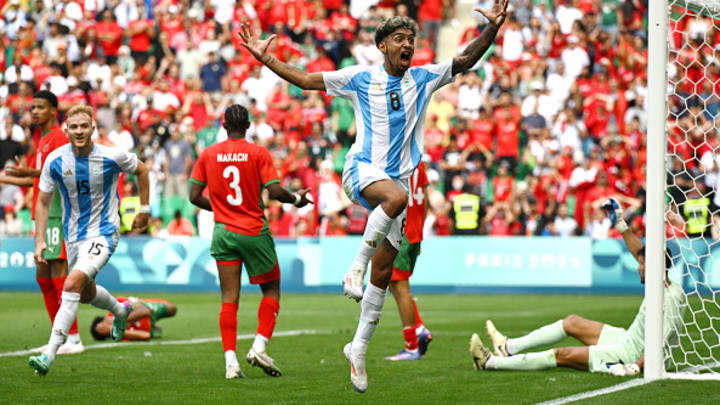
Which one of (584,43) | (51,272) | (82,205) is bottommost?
(51,272)

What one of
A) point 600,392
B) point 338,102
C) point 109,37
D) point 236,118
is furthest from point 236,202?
point 109,37

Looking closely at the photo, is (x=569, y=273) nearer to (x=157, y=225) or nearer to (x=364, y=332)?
(x=157, y=225)

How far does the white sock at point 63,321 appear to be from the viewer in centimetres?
910

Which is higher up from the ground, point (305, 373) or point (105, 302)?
point (105, 302)

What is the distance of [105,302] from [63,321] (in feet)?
5.05

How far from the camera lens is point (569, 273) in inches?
821

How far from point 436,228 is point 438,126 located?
323cm

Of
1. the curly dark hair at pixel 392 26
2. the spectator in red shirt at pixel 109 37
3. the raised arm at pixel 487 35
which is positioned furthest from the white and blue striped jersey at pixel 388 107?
the spectator in red shirt at pixel 109 37

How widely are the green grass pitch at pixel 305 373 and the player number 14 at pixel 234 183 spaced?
4.73ft

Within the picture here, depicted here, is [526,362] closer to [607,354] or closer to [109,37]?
[607,354]

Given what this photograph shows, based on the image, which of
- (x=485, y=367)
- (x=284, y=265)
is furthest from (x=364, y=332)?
(x=284, y=265)

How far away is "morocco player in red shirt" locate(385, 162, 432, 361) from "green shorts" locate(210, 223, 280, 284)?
1667mm

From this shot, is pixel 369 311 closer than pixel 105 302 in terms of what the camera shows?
Yes

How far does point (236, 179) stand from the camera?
31.5 feet
